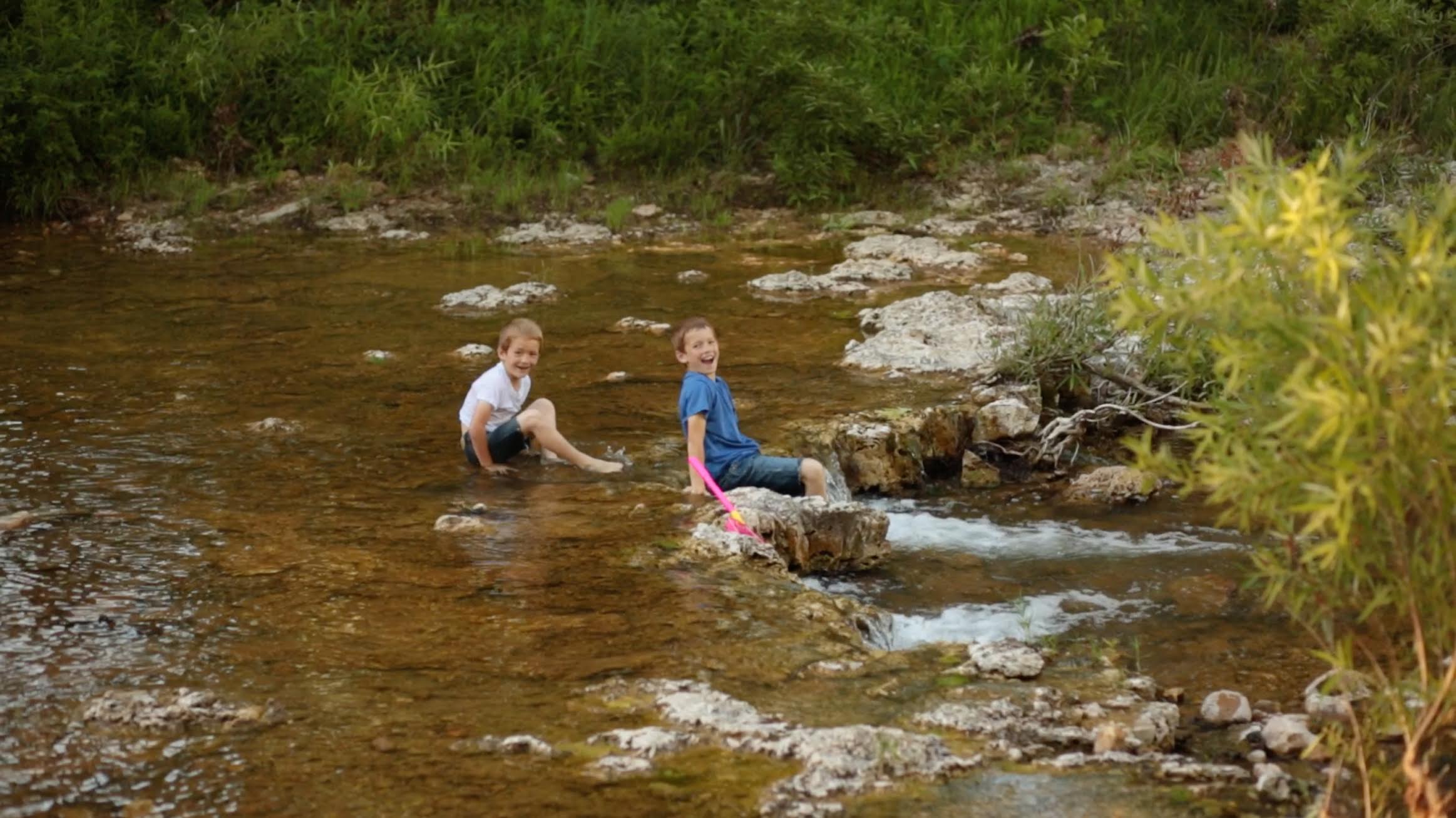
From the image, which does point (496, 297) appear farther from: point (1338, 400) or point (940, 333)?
point (1338, 400)

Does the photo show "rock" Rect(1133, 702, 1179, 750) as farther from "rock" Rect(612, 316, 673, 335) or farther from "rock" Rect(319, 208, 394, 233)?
"rock" Rect(319, 208, 394, 233)

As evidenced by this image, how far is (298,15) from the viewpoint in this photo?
13227 mm

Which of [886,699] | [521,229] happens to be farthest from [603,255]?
[886,699]

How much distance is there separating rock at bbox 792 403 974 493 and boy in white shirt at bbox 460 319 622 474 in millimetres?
957

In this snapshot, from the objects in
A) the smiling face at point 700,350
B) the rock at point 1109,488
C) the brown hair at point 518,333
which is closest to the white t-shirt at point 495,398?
the brown hair at point 518,333

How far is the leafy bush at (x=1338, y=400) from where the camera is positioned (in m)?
3.08

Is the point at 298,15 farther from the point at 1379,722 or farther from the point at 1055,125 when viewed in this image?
the point at 1379,722

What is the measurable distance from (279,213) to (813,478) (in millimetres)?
7397

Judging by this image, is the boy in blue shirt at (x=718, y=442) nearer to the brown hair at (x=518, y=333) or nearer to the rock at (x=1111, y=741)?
the brown hair at (x=518, y=333)

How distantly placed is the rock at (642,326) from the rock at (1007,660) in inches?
179

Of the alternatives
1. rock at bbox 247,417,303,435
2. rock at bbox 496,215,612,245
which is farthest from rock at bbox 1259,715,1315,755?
rock at bbox 496,215,612,245

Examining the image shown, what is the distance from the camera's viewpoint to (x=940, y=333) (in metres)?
8.45

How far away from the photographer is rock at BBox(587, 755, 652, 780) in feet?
12.5

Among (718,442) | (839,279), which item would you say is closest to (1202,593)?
(718,442)
